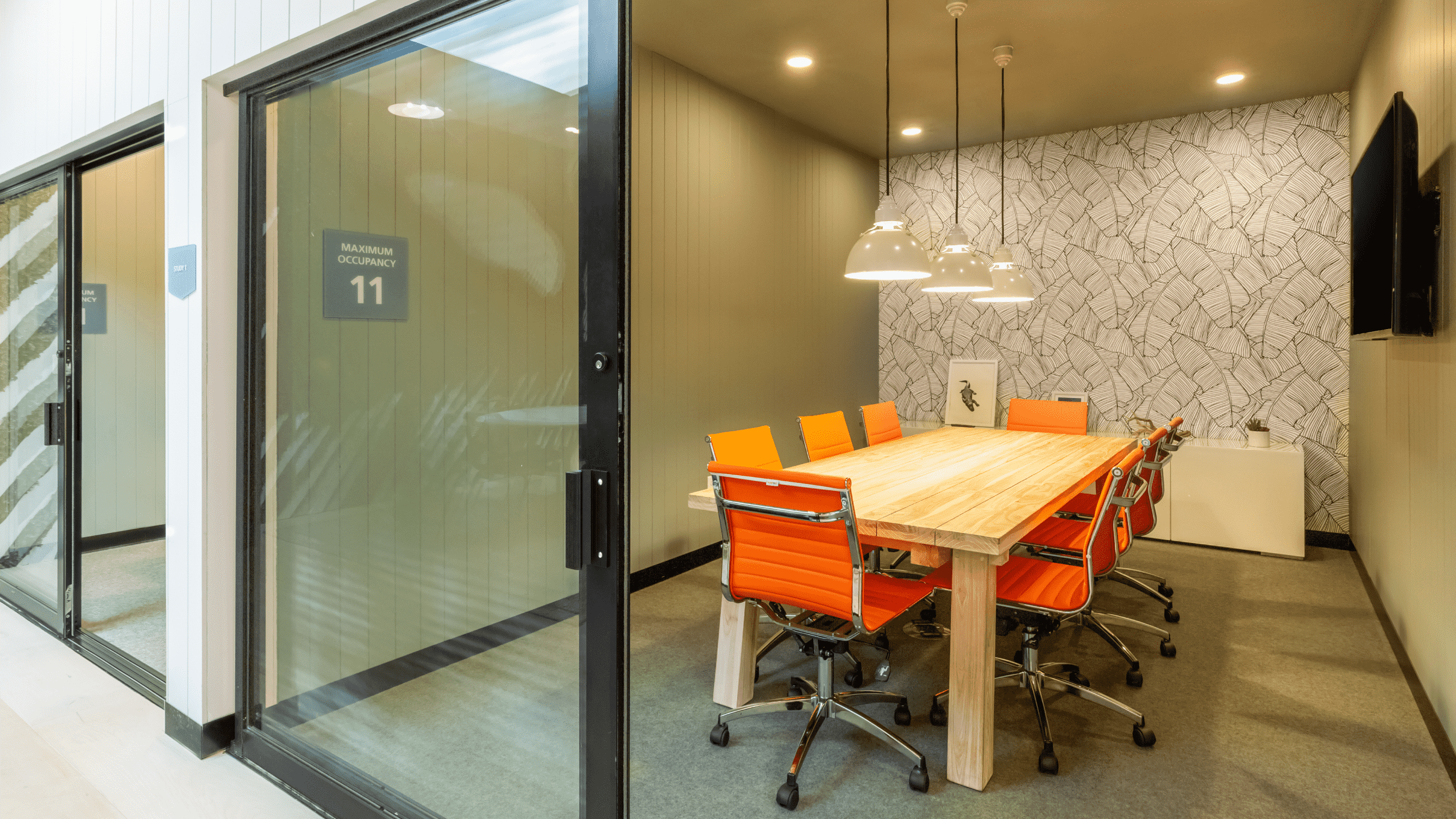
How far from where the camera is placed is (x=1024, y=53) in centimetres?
430

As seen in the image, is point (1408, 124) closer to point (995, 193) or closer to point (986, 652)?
point (986, 652)

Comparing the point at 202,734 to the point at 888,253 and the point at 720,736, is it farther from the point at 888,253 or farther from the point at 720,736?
the point at 888,253

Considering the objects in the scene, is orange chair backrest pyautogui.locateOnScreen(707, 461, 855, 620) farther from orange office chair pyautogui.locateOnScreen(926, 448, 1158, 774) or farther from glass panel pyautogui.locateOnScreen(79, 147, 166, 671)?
glass panel pyautogui.locateOnScreen(79, 147, 166, 671)

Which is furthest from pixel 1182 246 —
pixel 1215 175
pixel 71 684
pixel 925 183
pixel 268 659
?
pixel 71 684

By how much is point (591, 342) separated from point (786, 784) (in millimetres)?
1446

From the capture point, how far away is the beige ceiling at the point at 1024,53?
378 centimetres

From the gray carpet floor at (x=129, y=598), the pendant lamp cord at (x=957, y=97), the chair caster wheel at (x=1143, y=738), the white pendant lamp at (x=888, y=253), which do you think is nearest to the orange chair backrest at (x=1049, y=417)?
the pendant lamp cord at (x=957, y=97)

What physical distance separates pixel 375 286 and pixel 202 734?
1525 mm

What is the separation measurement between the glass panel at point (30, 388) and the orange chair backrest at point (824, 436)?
332 centimetres

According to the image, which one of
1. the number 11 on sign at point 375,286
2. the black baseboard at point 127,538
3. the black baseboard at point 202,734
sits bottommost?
the black baseboard at point 202,734

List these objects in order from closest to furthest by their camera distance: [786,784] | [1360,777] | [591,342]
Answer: [591,342] → [786,784] → [1360,777]

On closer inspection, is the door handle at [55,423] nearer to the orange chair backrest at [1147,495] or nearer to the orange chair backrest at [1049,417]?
the orange chair backrest at [1147,495]

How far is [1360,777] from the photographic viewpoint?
2320 millimetres

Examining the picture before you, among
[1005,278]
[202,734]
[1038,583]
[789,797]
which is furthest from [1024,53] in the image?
[202,734]
